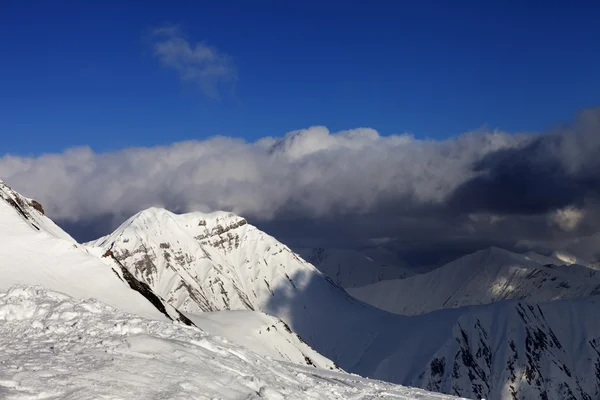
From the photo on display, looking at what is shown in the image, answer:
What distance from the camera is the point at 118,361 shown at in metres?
29.5

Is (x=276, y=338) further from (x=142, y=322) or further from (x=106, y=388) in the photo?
(x=106, y=388)

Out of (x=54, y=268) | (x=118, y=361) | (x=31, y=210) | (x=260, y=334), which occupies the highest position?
(x=31, y=210)

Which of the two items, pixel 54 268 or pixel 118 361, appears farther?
pixel 54 268

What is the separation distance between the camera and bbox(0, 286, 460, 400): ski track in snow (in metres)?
26.1

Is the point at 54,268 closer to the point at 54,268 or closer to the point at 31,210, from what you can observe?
the point at 54,268

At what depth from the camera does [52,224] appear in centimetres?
10875

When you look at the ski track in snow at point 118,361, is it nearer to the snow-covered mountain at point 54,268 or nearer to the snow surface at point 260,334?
the snow-covered mountain at point 54,268

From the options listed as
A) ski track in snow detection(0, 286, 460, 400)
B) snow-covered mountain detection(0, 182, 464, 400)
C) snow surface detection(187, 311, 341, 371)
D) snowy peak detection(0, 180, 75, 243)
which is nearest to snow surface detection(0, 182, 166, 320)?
snow-covered mountain detection(0, 182, 464, 400)

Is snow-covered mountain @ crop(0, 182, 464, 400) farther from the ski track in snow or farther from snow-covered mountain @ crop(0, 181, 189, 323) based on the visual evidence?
snow-covered mountain @ crop(0, 181, 189, 323)

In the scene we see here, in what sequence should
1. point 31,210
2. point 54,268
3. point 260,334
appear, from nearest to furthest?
1. point 54,268
2. point 31,210
3. point 260,334

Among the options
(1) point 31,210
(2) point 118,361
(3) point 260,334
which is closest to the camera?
(2) point 118,361

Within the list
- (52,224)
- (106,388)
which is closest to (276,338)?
(52,224)

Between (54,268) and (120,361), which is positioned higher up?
(54,268)

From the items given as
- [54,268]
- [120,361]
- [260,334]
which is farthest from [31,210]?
[120,361]
